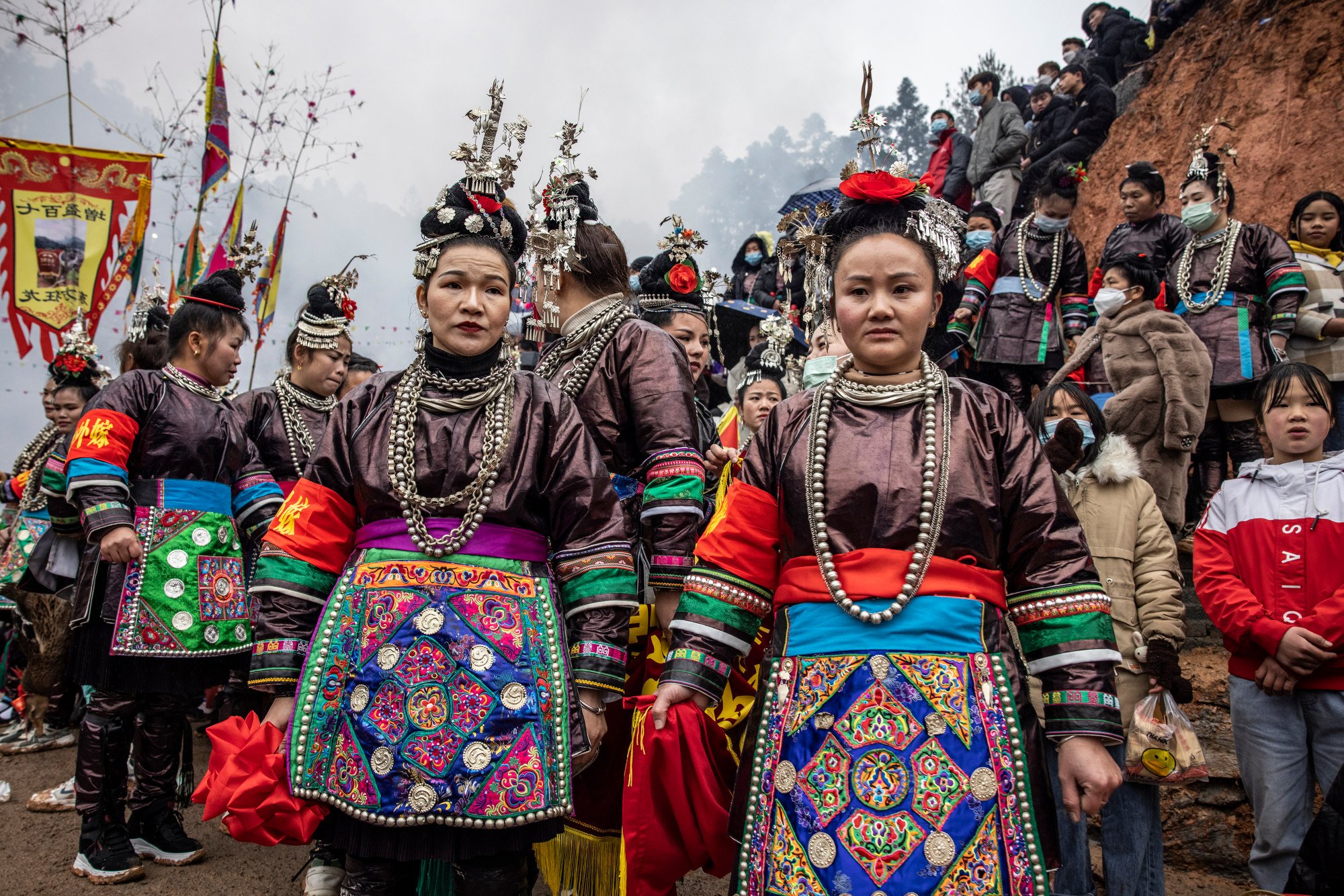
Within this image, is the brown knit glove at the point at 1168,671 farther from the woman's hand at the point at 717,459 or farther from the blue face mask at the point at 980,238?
the blue face mask at the point at 980,238

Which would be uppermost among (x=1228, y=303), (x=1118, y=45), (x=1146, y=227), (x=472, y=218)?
(x=1118, y=45)

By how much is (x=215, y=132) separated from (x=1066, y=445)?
26.4ft

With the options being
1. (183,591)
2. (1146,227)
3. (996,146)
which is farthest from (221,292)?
(996,146)

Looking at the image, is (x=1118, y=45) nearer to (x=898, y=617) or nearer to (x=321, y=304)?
(x=321, y=304)

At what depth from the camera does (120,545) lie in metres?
3.81

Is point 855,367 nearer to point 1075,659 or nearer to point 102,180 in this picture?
point 1075,659

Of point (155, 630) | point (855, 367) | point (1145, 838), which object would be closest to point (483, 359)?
point (855, 367)

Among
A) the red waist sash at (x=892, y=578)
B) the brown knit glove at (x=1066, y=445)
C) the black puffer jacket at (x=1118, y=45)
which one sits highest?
the black puffer jacket at (x=1118, y=45)

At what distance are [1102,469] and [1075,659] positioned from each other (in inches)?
80.0

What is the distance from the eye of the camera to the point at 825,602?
210 centimetres

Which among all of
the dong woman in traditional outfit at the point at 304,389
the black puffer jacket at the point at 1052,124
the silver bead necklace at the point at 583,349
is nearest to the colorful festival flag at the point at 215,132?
the dong woman in traditional outfit at the point at 304,389

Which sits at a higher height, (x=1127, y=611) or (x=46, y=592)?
Result: (x=1127, y=611)

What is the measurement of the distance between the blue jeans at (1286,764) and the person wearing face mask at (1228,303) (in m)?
3.35

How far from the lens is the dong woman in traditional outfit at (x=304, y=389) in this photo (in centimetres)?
495
